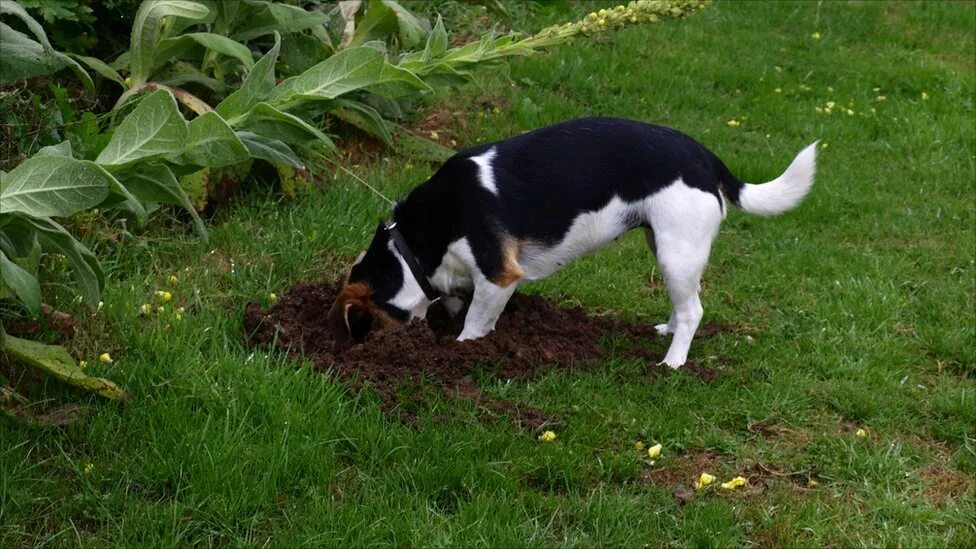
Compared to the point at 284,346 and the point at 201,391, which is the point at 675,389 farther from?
the point at 201,391

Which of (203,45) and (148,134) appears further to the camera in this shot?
(203,45)

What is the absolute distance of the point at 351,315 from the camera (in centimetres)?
489

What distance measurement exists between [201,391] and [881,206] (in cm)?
476

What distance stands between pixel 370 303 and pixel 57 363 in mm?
1300

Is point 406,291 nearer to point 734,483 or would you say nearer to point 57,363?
point 57,363

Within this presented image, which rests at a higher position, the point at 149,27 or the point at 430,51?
the point at 430,51

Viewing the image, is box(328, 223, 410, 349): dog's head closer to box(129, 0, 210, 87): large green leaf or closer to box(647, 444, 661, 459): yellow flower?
box(647, 444, 661, 459): yellow flower

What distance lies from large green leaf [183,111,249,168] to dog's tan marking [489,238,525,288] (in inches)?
54.2

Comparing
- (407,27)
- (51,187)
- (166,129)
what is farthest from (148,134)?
(407,27)

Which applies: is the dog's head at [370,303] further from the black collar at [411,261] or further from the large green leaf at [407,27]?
the large green leaf at [407,27]

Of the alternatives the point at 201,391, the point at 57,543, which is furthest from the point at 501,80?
the point at 57,543

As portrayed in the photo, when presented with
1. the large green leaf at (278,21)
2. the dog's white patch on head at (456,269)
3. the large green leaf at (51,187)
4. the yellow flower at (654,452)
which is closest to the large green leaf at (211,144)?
the large green leaf at (51,187)

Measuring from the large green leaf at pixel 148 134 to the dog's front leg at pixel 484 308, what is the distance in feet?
5.18

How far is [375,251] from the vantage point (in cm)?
502
